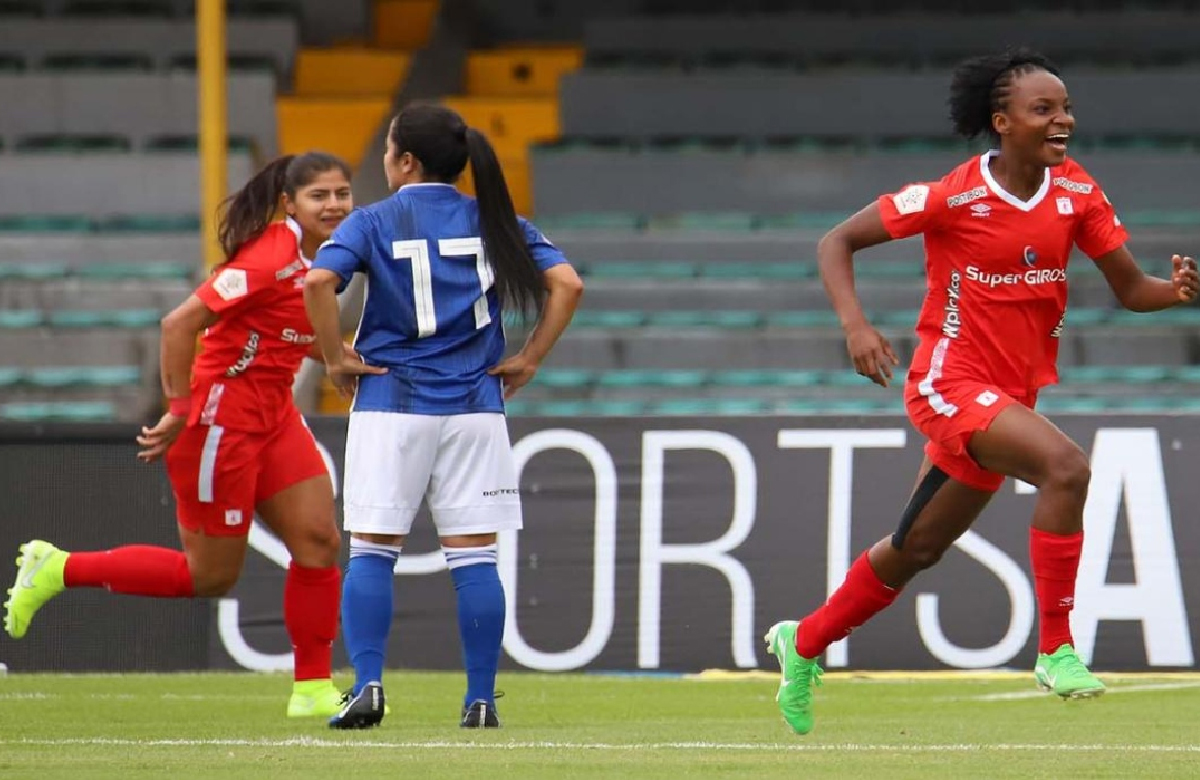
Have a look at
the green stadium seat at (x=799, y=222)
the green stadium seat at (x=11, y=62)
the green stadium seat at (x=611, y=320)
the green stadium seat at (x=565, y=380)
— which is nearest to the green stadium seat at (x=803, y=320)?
the green stadium seat at (x=611, y=320)

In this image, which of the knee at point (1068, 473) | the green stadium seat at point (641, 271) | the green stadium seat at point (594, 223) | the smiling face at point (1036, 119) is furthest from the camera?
the green stadium seat at point (594, 223)

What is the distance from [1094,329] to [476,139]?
29.0ft

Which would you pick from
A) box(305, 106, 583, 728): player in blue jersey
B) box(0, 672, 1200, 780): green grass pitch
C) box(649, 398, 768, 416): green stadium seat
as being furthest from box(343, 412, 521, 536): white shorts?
box(649, 398, 768, 416): green stadium seat

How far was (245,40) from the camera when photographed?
20.2m

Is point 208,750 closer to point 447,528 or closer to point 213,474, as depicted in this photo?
point 447,528

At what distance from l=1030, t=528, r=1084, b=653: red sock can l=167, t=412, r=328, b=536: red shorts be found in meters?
2.65

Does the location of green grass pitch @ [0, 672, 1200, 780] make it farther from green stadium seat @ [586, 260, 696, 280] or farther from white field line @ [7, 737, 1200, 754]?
green stadium seat @ [586, 260, 696, 280]

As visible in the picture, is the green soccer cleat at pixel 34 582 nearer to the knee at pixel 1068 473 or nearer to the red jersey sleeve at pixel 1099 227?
the knee at pixel 1068 473

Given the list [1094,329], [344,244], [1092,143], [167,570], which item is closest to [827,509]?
[167,570]

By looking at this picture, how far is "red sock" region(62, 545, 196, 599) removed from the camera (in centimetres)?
742

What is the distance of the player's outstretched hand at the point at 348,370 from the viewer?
6.13 m

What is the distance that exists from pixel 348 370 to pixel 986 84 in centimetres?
202

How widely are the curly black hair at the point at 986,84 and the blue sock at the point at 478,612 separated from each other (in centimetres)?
189

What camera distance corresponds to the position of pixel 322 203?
6949 mm
